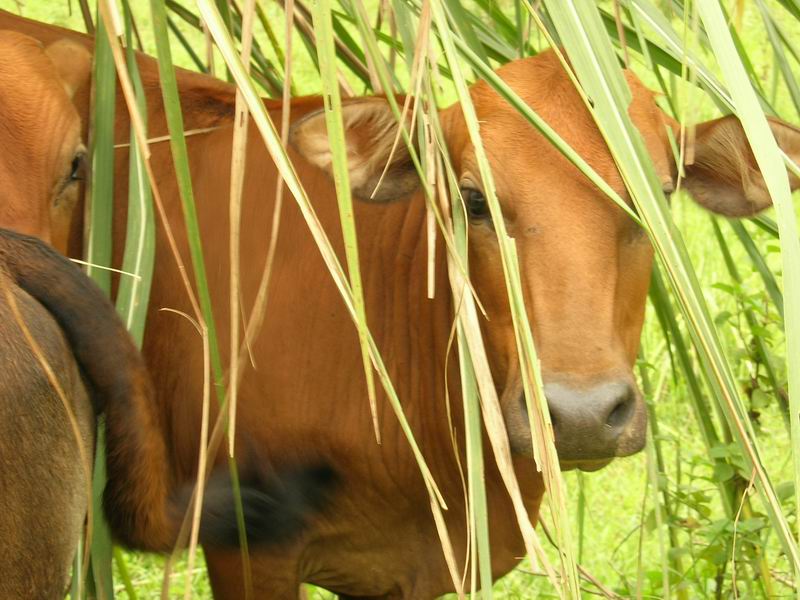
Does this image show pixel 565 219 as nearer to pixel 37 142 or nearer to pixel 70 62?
pixel 37 142

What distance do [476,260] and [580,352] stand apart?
1.33 ft

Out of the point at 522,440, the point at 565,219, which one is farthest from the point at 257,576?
the point at 565,219

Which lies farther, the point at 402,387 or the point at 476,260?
the point at 402,387

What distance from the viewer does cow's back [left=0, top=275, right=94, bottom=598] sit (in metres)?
1.76

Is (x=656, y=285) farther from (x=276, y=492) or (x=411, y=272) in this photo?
(x=276, y=492)

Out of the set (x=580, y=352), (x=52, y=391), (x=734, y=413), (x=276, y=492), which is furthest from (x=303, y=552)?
(x=734, y=413)


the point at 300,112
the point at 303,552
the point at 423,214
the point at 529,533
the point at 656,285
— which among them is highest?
the point at 300,112

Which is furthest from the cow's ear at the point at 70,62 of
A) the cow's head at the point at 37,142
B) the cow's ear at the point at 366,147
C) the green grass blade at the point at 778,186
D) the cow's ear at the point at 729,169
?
the green grass blade at the point at 778,186

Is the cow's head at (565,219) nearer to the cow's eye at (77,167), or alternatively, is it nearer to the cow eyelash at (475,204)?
the cow eyelash at (475,204)

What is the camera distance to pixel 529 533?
178 cm

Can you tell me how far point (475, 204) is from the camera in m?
2.71

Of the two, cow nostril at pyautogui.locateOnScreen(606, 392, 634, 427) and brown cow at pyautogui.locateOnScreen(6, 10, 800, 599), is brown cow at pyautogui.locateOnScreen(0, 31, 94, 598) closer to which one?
brown cow at pyautogui.locateOnScreen(6, 10, 800, 599)

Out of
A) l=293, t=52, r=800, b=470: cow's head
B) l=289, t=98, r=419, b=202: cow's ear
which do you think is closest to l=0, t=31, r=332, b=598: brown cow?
l=293, t=52, r=800, b=470: cow's head

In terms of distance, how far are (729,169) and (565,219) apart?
21.5 inches
